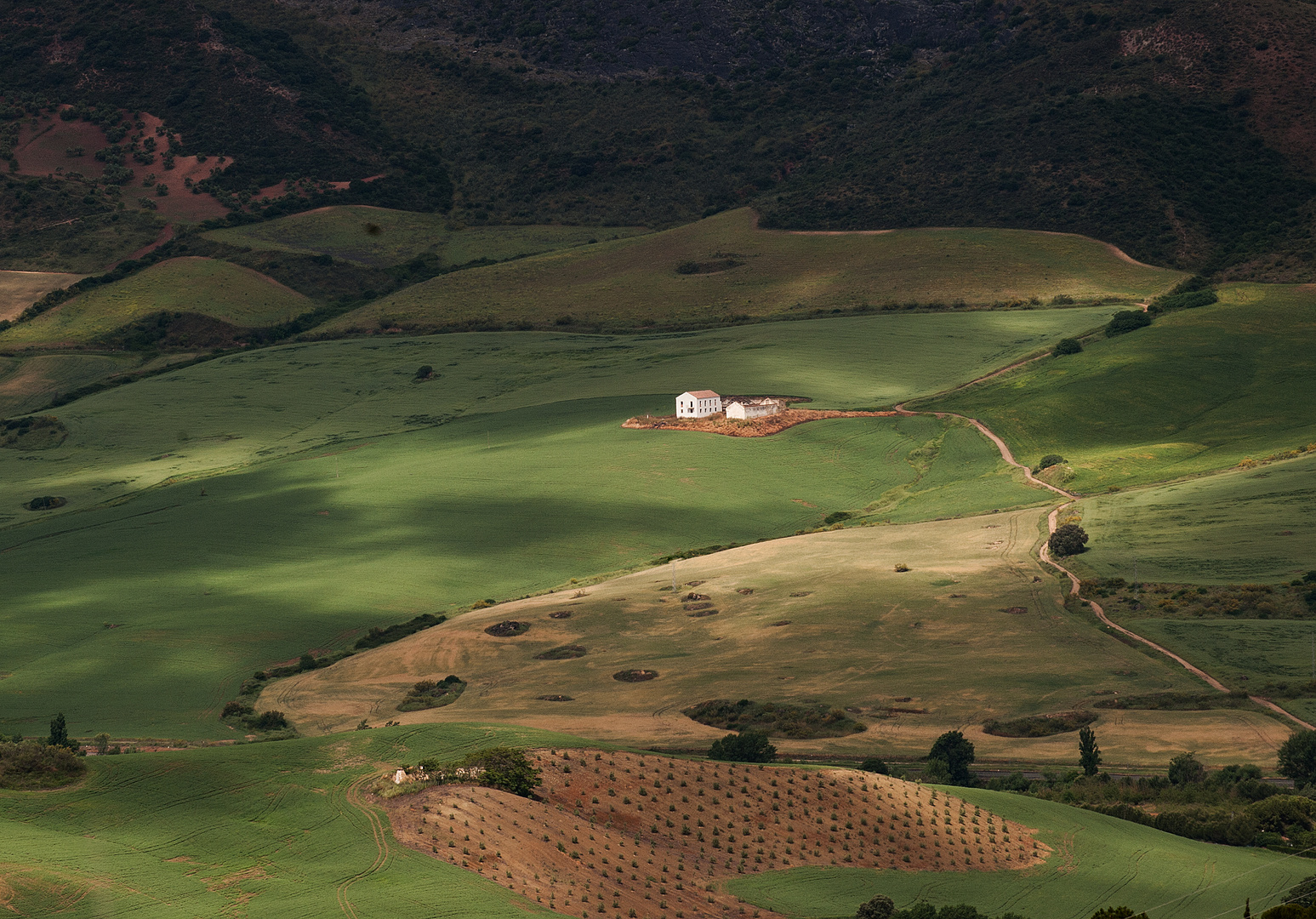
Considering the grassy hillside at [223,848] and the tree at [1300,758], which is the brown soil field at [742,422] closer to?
the tree at [1300,758]

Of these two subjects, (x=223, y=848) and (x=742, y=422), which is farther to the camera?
(x=742, y=422)

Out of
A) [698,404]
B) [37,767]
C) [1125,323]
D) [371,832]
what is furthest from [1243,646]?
[1125,323]

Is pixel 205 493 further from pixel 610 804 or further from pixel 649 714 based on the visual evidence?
pixel 610 804

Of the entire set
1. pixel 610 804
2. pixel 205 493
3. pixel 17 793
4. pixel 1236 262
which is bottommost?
pixel 610 804

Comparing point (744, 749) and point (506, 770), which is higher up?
point (506, 770)

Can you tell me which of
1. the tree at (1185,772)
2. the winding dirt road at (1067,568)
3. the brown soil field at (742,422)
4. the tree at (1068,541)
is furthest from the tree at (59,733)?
the brown soil field at (742,422)

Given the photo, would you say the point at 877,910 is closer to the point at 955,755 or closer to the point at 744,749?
the point at 744,749

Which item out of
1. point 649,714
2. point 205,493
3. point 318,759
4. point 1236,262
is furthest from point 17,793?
point 1236,262
